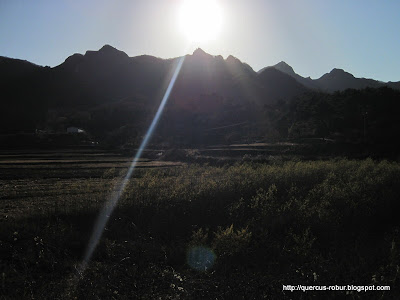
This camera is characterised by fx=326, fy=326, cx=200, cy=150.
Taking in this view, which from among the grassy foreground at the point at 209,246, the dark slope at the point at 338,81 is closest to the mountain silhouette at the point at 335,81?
the dark slope at the point at 338,81

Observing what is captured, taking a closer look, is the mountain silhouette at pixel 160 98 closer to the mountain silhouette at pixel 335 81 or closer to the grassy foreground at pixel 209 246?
the mountain silhouette at pixel 335 81

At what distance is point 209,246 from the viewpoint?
6930 mm

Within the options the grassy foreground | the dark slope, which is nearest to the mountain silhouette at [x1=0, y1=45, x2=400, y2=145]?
the dark slope

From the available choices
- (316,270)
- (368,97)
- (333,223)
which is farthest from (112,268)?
(368,97)

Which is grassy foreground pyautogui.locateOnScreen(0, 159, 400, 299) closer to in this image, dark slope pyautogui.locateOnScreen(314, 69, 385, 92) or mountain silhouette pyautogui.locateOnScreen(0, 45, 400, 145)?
mountain silhouette pyautogui.locateOnScreen(0, 45, 400, 145)

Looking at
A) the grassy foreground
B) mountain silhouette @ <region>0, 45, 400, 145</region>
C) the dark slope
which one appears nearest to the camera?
the grassy foreground

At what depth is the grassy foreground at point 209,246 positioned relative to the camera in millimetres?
5238

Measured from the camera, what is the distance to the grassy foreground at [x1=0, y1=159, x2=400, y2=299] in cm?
524

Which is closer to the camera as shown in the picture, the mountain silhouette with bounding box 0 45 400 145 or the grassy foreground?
the grassy foreground

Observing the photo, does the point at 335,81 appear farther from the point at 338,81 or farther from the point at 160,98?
the point at 160,98

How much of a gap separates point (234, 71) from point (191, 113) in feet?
195

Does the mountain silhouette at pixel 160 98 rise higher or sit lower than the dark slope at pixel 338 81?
lower

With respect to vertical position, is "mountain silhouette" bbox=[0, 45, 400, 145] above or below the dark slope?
below

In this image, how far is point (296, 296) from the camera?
4.96 metres
